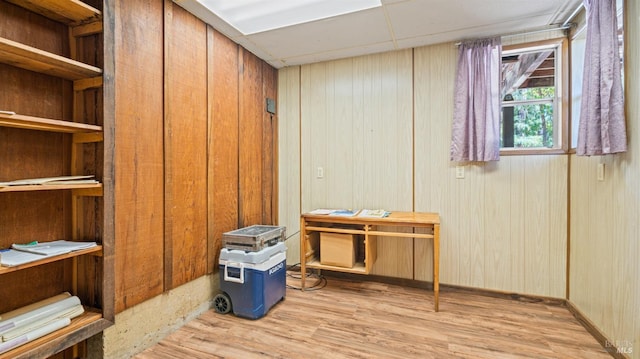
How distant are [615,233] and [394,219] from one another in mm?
1393

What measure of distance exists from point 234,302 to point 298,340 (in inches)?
25.3

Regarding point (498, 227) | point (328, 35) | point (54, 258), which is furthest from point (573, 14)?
point (54, 258)

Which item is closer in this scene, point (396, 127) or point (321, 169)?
point (396, 127)

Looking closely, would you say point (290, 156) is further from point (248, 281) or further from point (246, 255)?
point (248, 281)

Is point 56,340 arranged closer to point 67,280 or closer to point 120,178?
point 67,280

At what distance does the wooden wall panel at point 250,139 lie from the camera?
292cm

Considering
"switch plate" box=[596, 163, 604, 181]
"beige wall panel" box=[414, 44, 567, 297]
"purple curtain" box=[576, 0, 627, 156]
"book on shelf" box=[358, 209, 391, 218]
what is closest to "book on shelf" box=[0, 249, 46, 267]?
"book on shelf" box=[358, 209, 391, 218]

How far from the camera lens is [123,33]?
1803 millimetres

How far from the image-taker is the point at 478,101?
2619 millimetres

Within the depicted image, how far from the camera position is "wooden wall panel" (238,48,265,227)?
2.92m

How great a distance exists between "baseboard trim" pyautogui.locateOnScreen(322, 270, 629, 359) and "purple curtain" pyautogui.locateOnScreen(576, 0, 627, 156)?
1.23 m

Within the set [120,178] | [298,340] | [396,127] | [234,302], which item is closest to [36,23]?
[120,178]

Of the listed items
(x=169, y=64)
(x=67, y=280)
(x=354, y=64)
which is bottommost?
(x=67, y=280)

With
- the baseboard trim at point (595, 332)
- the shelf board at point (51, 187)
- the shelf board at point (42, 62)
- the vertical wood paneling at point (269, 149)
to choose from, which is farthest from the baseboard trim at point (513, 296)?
the shelf board at point (42, 62)
